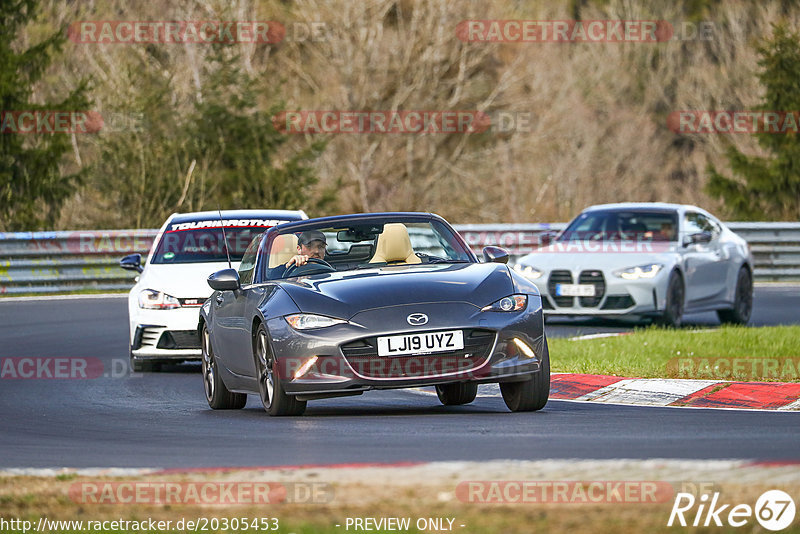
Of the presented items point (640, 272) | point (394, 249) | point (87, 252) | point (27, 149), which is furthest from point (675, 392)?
point (27, 149)

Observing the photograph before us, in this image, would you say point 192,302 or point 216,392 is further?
point 192,302

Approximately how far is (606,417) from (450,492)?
13.2 ft

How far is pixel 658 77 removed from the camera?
6819 cm

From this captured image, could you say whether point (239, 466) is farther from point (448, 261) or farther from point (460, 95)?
point (460, 95)

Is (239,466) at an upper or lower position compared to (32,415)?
upper

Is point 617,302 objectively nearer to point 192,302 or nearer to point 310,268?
point 192,302

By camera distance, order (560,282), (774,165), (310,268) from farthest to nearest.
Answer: (774,165) < (560,282) < (310,268)

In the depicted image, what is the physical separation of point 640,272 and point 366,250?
8.08m

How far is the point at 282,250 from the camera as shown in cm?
1138

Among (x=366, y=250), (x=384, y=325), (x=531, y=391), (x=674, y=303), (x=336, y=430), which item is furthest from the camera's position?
(x=674, y=303)

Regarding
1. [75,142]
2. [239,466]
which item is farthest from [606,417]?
[75,142]

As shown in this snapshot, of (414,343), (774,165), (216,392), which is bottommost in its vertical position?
(774,165)

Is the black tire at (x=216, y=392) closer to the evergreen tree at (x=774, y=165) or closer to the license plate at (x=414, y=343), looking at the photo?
the license plate at (x=414, y=343)

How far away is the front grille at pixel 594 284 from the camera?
62.2 feet
